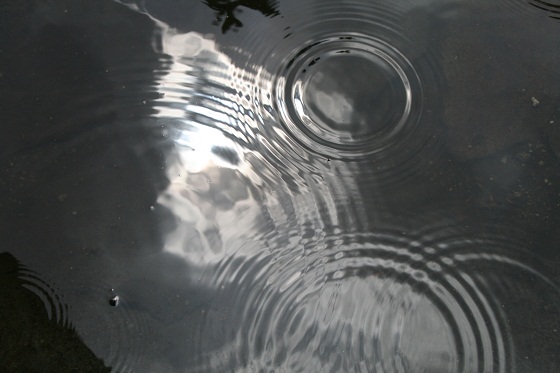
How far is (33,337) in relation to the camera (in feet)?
5.42

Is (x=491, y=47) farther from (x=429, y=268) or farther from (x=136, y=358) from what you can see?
(x=136, y=358)

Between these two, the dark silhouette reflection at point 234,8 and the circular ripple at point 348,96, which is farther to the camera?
the dark silhouette reflection at point 234,8

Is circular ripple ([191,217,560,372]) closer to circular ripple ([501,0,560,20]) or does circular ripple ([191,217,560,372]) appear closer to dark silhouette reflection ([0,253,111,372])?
dark silhouette reflection ([0,253,111,372])

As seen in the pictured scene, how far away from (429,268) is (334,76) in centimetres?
67

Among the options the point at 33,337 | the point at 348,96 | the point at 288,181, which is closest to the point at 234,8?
the point at 348,96

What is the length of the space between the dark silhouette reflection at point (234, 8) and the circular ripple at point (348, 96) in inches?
7.2

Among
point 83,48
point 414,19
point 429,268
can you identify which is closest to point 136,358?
point 429,268

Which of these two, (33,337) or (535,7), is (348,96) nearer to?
(535,7)

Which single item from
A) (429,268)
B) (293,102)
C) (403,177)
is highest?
(293,102)

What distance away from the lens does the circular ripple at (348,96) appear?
1.91 metres

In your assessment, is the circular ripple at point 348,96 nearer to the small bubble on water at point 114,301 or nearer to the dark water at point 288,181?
the dark water at point 288,181

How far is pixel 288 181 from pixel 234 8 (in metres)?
0.63

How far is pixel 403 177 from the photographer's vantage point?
1.87 m

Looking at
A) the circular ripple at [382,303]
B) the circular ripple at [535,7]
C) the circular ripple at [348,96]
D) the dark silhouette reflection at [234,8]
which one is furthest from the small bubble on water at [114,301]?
the circular ripple at [535,7]
